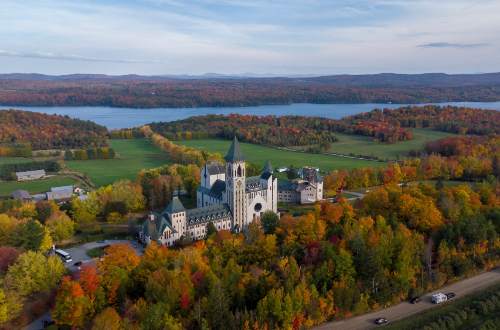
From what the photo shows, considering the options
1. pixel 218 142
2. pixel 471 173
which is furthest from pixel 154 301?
pixel 218 142

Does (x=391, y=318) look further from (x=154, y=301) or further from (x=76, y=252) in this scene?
(x=76, y=252)

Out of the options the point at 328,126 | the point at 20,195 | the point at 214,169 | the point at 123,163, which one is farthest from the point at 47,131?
the point at 328,126

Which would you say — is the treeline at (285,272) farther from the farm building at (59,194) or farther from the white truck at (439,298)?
the farm building at (59,194)

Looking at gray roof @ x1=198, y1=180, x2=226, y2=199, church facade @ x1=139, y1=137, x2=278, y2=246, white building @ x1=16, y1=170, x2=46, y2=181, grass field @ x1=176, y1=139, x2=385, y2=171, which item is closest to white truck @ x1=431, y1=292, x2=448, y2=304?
church facade @ x1=139, y1=137, x2=278, y2=246

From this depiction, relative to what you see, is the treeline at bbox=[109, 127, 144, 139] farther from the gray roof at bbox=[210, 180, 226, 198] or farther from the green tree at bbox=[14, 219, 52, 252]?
the green tree at bbox=[14, 219, 52, 252]

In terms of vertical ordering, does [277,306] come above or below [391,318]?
above
